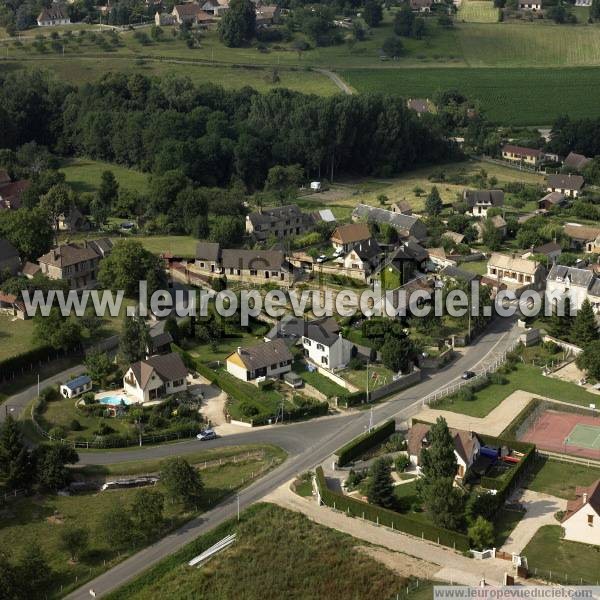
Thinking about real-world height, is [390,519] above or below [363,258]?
below

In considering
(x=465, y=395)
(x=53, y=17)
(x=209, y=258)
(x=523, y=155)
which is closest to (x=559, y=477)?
A: (x=465, y=395)

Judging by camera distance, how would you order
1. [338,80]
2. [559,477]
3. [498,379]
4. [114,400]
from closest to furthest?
1. [559,477]
2. [114,400]
3. [498,379]
4. [338,80]

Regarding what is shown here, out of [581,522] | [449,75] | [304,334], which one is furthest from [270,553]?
[449,75]

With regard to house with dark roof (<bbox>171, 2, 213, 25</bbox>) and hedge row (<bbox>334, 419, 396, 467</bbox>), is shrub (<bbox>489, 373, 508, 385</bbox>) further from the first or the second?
house with dark roof (<bbox>171, 2, 213, 25</bbox>)

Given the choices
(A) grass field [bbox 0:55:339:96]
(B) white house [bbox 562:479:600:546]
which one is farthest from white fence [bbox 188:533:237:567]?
(A) grass field [bbox 0:55:339:96]

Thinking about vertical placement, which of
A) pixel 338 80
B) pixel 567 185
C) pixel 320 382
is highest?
pixel 338 80

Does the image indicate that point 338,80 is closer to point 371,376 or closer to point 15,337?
point 15,337
